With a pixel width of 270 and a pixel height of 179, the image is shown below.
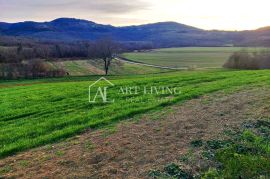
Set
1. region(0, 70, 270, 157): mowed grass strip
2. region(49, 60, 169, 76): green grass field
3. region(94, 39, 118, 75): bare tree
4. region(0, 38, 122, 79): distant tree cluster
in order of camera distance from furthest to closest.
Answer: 1. region(49, 60, 169, 76): green grass field
2. region(94, 39, 118, 75): bare tree
3. region(0, 38, 122, 79): distant tree cluster
4. region(0, 70, 270, 157): mowed grass strip

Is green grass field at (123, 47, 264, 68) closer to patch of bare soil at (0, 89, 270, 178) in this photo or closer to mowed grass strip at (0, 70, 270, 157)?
mowed grass strip at (0, 70, 270, 157)

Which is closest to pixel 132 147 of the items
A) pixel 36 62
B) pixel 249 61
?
pixel 249 61

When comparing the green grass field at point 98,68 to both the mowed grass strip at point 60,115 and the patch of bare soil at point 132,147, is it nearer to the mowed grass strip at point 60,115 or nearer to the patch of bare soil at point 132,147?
the mowed grass strip at point 60,115

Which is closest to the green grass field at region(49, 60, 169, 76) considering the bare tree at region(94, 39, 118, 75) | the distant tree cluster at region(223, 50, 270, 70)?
the bare tree at region(94, 39, 118, 75)

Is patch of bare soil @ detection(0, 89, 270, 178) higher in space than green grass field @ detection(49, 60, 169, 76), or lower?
higher

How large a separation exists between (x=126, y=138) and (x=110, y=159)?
6.42 ft

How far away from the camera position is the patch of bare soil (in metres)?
9.15

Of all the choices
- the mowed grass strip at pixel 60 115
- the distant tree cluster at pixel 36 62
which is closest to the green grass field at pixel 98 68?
the distant tree cluster at pixel 36 62

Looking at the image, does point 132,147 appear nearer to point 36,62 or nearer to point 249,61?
point 249,61

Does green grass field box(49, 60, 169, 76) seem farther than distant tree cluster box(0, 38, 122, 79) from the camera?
Yes

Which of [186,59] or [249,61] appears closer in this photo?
[249,61]

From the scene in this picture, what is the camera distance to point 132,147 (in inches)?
420

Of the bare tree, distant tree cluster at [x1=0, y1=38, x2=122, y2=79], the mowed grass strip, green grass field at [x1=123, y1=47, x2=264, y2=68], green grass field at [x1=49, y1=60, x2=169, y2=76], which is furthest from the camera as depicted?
green grass field at [x1=123, y1=47, x2=264, y2=68]

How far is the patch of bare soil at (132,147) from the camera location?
9.15 metres
